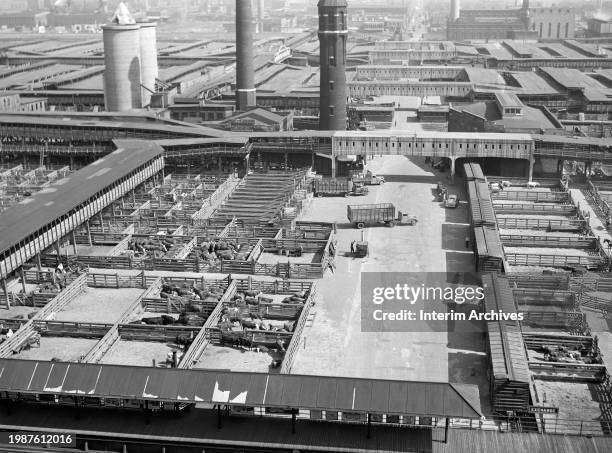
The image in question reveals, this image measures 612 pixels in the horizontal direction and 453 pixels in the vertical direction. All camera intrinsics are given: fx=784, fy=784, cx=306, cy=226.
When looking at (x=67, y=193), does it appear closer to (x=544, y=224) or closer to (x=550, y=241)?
(x=550, y=241)

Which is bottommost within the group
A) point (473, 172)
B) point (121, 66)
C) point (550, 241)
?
point (550, 241)

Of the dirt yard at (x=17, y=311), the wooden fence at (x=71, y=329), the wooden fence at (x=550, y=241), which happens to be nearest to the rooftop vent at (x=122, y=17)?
the dirt yard at (x=17, y=311)

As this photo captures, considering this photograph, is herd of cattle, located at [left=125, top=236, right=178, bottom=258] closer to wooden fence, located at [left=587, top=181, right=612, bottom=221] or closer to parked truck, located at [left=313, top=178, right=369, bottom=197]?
parked truck, located at [left=313, top=178, right=369, bottom=197]

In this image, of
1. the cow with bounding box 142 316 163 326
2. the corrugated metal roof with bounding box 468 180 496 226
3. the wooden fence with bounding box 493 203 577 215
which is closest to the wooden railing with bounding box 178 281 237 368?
the cow with bounding box 142 316 163 326

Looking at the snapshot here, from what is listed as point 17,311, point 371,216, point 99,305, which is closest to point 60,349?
point 99,305

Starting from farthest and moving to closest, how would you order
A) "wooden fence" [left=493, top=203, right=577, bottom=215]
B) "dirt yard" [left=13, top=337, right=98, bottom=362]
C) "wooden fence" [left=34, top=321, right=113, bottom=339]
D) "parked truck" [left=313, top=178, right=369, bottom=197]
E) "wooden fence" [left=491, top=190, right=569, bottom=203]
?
"parked truck" [left=313, top=178, right=369, bottom=197] → "wooden fence" [left=491, top=190, right=569, bottom=203] → "wooden fence" [left=493, top=203, right=577, bottom=215] → "wooden fence" [left=34, top=321, right=113, bottom=339] → "dirt yard" [left=13, top=337, right=98, bottom=362]

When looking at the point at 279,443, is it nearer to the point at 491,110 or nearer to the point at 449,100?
the point at 491,110

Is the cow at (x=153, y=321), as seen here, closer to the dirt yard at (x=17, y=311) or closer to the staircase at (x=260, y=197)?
the dirt yard at (x=17, y=311)
